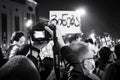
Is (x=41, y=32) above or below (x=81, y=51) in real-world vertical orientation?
above

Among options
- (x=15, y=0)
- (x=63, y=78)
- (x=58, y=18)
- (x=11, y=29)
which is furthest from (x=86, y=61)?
(x=15, y=0)

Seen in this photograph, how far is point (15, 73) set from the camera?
163 centimetres

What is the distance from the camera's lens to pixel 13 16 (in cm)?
4809

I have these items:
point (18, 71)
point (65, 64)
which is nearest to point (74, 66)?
point (65, 64)

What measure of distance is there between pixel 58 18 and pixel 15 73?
14.1 ft

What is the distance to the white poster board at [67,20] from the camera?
5727mm

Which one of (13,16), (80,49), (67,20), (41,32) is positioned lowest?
(80,49)

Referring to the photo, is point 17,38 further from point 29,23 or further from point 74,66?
point 29,23

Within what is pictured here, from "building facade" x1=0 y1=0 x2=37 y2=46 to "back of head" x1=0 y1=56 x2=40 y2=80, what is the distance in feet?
129

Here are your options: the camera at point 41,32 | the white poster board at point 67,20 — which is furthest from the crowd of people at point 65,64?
the white poster board at point 67,20

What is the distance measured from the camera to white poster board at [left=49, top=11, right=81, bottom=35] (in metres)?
5.73

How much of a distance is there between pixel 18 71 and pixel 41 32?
5.90 feet

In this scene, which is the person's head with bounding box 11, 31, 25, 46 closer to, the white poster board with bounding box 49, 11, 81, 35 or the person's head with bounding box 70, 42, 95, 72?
the white poster board with bounding box 49, 11, 81, 35

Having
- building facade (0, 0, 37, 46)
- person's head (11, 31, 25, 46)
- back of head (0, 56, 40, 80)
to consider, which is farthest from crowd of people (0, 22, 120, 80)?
building facade (0, 0, 37, 46)
